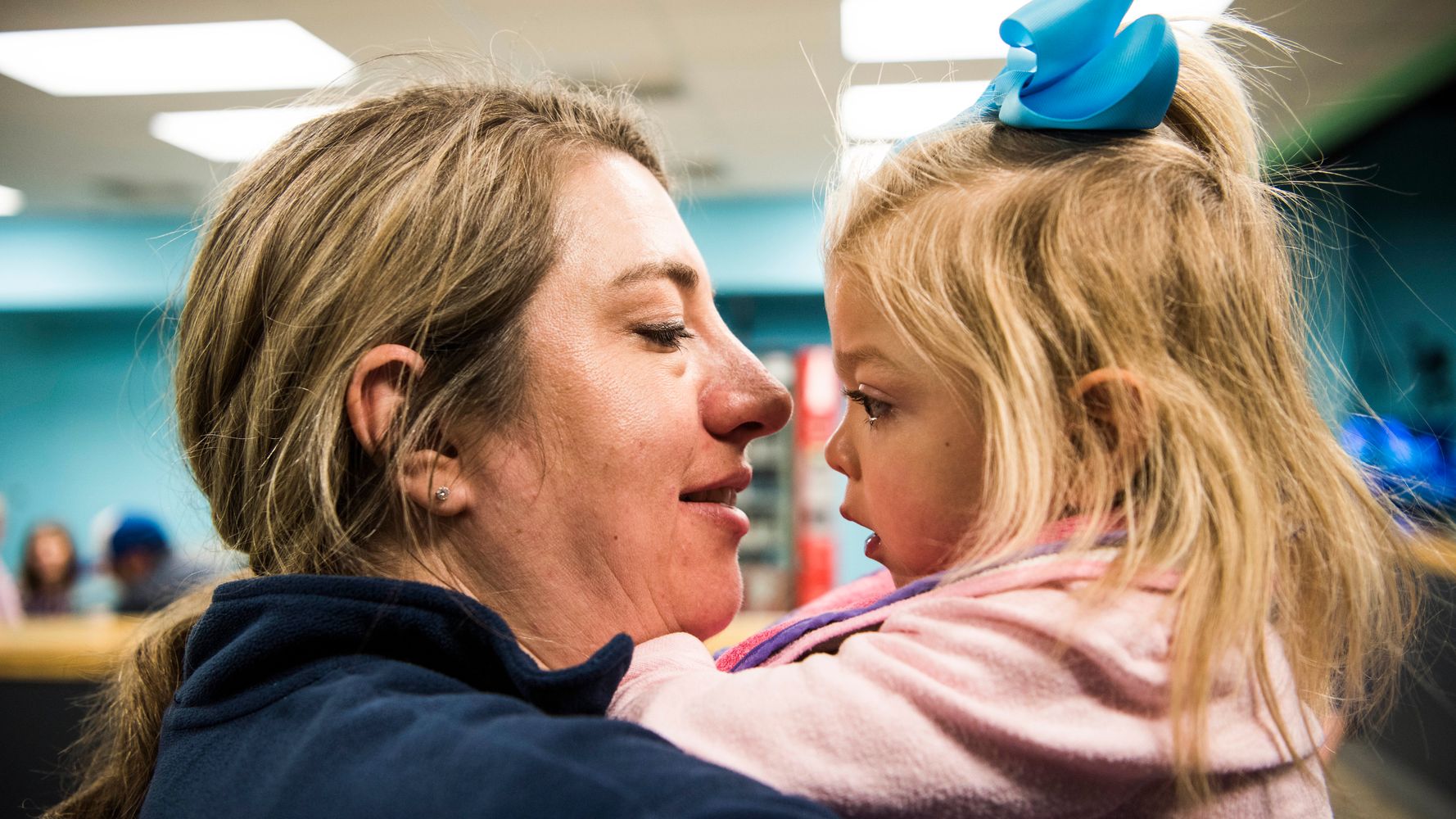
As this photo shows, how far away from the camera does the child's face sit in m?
1.10

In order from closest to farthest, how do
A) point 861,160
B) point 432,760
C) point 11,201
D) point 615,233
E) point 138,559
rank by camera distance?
point 432,760
point 615,233
point 861,160
point 138,559
point 11,201

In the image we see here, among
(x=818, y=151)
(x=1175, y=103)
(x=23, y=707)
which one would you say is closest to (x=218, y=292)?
(x=1175, y=103)

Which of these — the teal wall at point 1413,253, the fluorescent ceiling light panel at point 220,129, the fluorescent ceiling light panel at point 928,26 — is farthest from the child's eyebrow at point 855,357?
the fluorescent ceiling light panel at point 220,129

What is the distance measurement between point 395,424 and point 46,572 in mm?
7692

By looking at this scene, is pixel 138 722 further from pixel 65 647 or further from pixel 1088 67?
pixel 65 647

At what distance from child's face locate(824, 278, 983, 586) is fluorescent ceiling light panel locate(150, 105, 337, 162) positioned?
16.2 feet

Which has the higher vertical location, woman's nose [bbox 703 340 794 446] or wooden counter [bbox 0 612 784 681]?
woman's nose [bbox 703 340 794 446]

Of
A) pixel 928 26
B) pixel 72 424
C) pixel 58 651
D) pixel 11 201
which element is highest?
pixel 11 201

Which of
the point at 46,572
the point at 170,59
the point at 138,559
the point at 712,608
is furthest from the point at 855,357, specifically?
the point at 46,572

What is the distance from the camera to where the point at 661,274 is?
125 cm

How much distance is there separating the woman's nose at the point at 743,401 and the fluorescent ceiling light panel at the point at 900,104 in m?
3.73

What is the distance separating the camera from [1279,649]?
3.23ft

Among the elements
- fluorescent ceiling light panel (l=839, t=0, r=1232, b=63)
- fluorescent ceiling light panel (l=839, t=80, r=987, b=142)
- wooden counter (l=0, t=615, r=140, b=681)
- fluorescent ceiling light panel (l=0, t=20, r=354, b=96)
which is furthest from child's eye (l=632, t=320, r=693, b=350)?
fluorescent ceiling light panel (l=0, t=20, r=354, b=96)

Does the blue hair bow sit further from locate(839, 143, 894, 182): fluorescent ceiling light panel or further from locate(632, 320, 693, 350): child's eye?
locate(632, 320, 693, 350): child's eye
